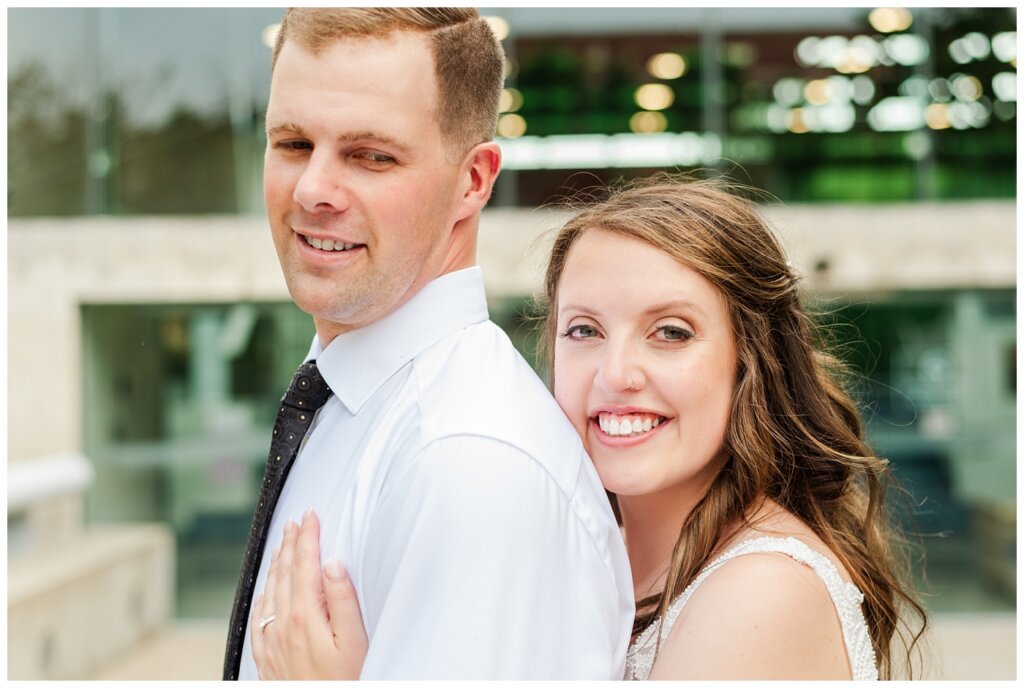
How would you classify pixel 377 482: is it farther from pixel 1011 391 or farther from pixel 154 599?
pixel 1011 391

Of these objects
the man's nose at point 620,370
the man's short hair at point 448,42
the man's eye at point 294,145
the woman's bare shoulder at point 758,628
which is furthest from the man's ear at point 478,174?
the woman's bare shoulder at point 758,628

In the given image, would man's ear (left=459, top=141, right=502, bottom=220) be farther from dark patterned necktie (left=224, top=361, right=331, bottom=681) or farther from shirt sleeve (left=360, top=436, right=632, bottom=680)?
shirt sleeve (left=360, top=436, right=632, bottom=680)

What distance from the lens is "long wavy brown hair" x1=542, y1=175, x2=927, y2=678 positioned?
2.19 m

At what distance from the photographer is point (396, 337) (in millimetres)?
1862

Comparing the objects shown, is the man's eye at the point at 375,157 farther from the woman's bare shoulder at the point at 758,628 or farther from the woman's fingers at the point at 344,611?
the woman's bare shoulder at the point at 758,628

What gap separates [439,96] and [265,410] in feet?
33.2

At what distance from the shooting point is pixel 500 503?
1.54 metres

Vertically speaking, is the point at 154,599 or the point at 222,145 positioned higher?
the point at 222,145

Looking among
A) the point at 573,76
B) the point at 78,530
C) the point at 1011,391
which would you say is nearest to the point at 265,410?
the point at 78,530

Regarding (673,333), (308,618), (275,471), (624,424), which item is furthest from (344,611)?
(673,333)

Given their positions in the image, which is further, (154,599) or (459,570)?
(154,599)

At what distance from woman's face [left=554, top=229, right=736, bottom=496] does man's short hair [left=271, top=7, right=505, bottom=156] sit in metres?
0.37

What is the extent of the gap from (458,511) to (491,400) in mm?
195

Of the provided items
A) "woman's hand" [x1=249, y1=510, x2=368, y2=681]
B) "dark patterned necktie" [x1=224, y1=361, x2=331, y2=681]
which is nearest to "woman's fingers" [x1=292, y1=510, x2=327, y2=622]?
"woman's hand" [x1=249, y1=510, x2=368, y2=681]
